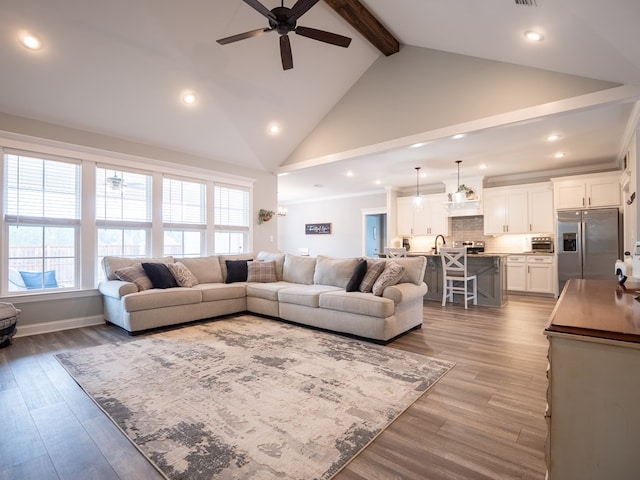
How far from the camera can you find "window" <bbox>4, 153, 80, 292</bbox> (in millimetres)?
3904

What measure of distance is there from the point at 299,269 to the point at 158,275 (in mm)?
2016

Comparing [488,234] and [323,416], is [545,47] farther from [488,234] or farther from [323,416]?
[488,234]

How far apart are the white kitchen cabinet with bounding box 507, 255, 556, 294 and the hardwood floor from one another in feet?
13.2

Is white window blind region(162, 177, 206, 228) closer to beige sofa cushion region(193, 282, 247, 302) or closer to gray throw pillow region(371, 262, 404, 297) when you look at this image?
beige sofa cushion region(193, 282, 247, 302)

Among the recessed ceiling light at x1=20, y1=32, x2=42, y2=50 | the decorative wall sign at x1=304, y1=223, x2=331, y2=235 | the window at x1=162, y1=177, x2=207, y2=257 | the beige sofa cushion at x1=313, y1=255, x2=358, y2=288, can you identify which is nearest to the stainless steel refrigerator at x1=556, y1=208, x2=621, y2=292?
the beige sofa cushion at x1=313, y1=255, x2=358, y2=288

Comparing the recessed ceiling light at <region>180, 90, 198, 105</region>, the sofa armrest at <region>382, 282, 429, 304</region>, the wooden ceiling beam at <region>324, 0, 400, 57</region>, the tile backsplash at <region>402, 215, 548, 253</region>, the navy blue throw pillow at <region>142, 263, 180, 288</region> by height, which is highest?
the wooden ceiling beam at <region>324, 0, 400, 57</region>

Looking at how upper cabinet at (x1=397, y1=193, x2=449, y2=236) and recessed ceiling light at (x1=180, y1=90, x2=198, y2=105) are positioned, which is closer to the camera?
recessed ceiling light at (x1=180, y1=90, x2=198, y2=105)

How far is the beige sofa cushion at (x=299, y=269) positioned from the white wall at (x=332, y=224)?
485 cm

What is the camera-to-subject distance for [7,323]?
11.2 ft

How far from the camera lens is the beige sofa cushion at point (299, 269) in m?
5.04

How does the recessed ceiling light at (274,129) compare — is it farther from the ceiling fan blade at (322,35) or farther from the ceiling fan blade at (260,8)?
the ceiling fan blade at (260,8)

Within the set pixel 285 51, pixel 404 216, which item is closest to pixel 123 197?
pixel 285 51

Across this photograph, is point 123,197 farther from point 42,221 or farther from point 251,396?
point 251,396

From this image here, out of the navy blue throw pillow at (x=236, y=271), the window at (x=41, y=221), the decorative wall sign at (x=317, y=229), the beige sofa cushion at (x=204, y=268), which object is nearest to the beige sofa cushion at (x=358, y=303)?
the navy blue throw pillow at (x=236, y=271)
